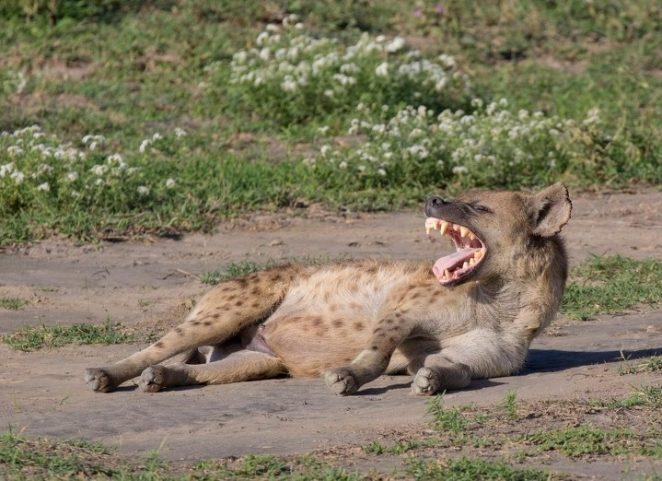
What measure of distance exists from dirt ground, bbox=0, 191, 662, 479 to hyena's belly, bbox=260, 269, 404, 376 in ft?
0.54

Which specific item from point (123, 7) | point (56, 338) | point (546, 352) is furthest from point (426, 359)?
point (123, 7)

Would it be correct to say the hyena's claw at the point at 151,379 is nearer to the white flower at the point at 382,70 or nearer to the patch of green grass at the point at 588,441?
the patch of green grass at the point at 588,441

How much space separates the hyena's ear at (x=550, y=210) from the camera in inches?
258

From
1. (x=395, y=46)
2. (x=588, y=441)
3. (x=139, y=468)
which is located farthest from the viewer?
(x=395, y=46)

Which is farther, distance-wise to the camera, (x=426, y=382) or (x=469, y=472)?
(x=426, y=382)

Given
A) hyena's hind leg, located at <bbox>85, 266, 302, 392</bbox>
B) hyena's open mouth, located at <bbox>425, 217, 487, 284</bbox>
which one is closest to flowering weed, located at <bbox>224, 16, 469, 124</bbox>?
hyena's hind leg, located at <bbox>85, 266, 302, 392</bbox>

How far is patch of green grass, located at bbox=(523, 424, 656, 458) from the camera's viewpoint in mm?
5043

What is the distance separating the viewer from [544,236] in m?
6.59

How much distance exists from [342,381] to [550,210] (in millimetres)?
1313

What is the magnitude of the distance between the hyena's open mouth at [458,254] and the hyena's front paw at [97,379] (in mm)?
1517

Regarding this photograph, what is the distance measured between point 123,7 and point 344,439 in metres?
9.62

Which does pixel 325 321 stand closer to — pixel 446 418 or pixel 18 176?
pixel 446 418

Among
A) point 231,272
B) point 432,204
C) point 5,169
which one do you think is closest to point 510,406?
point 432,204

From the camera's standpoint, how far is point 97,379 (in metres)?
6.23
